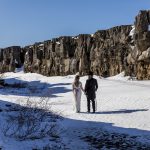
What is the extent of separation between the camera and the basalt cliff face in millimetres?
50125

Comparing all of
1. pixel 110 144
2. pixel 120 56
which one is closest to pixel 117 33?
pixel 120 56

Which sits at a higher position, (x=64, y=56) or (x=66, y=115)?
(x=64, y=56)

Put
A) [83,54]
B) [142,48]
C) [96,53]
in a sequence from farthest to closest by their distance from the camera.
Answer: [83,54] < [96,53] < [142,48]

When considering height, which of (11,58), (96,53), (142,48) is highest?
(11,58)

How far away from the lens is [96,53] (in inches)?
2960

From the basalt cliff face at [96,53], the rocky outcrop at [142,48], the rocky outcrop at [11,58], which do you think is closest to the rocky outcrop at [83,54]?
the basalt cliff face at [96,53]

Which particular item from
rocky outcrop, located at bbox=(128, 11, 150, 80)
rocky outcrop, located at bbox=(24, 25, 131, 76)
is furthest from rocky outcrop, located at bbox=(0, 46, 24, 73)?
rocky outcrop, located at bbox=(128, 11, 150, 80)

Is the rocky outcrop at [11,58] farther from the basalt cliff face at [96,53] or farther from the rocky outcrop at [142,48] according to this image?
the rocky outcrop at [142,48]

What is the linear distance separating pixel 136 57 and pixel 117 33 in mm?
20175

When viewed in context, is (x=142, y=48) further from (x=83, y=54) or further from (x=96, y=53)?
(x=83, y=54)

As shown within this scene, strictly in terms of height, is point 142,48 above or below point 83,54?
below

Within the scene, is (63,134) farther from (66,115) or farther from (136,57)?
(136,57)

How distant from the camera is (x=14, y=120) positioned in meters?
14.8

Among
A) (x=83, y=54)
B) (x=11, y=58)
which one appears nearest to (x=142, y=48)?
(x=83, y=54)
